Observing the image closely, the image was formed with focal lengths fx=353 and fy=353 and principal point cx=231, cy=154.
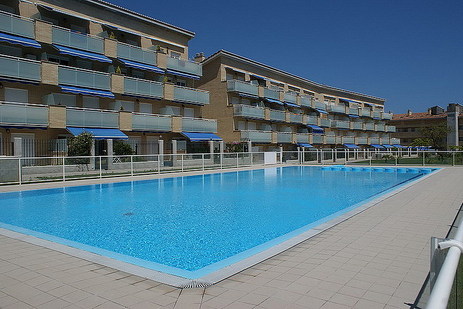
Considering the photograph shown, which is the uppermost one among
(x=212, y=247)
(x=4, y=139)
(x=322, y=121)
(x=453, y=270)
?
(x=322, y=121)

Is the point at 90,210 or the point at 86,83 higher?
the point at 86,83

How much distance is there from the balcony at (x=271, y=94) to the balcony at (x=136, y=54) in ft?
57.1

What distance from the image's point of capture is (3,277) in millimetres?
4922

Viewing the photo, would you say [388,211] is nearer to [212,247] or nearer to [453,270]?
[212,247]

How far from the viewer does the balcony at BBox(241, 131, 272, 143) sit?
40.7 m

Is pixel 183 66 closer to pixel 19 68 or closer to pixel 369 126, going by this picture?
pixel 19 68

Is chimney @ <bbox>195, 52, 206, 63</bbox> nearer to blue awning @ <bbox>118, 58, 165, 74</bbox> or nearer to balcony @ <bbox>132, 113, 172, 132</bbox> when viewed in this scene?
blue awning @ <bbox>118, 58, 165, 74</bbox>

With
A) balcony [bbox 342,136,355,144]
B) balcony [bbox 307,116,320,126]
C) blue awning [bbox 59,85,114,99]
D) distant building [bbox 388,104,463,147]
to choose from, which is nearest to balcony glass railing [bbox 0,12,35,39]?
blue awning [bbox 59,85,114,99]

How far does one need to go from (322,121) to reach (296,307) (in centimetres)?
5645

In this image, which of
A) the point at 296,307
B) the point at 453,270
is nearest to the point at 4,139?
the point at 296,307

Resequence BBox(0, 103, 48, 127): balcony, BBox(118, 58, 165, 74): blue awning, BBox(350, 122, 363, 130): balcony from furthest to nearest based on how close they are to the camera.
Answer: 1. BBox(350, 122, 363, 130): balcony
2. BBox(118, 58, 165, 74): blue awning
3. BBox(0, 103, 48, 127): balcony

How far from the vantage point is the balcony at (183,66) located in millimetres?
34438

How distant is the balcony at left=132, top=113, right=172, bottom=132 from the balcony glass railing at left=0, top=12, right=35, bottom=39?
9468 millimetres

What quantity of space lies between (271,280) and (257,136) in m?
37.9
